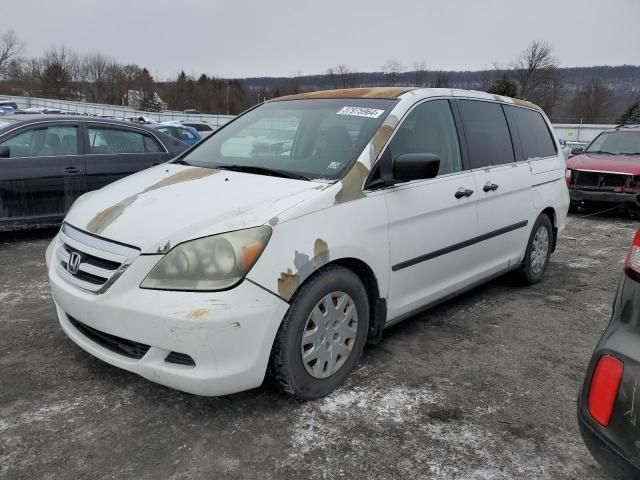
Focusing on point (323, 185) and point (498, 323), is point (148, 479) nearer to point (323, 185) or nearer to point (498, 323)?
point (323, 185)

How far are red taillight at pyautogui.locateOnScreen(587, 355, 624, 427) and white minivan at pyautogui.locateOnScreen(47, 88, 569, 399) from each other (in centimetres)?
130

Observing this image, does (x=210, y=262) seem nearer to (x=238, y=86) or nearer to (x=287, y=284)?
(x=287, y=284)

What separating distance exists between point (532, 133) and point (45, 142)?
5287 millimetres

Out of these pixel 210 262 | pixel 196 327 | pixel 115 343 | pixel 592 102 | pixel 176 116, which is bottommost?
pixel 115 343

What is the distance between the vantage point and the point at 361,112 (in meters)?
3.38

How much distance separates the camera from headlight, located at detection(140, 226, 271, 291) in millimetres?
2385

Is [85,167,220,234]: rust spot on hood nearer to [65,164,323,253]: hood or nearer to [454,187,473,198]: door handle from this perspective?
[65,164,323,253]: hood

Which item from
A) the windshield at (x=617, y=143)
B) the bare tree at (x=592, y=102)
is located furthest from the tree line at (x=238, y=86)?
the windshield at (x=617, y=143)

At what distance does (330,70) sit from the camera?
217 feet

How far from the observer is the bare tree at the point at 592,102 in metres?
47.1

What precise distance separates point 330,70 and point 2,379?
67.0 m

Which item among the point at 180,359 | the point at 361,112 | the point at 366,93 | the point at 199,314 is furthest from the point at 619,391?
the point at 366,93

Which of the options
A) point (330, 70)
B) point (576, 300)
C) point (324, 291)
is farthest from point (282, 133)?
point (330, 70)

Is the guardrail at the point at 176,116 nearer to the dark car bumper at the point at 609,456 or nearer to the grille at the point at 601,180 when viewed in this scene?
the grille at the point at 601,180
